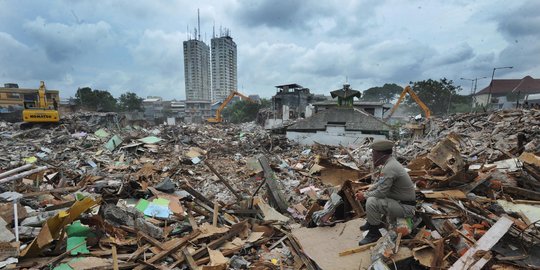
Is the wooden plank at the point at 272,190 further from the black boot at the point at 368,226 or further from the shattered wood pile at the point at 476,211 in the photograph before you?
the shattered wood pile at the point at 476,211

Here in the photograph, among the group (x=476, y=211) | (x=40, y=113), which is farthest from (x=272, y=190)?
(x=40, y=113)

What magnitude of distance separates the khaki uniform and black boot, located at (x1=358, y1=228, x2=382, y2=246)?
0.15 meters

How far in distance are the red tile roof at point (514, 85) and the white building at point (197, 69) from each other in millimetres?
67811

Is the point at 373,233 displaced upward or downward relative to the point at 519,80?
downward

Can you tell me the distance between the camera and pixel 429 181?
212 inches

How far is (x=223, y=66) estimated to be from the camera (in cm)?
7419

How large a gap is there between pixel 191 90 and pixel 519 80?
77464mm

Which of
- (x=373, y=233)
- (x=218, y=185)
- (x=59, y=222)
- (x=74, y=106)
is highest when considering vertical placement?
(x=74, y=106)

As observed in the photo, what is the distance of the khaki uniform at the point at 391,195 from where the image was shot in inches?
145

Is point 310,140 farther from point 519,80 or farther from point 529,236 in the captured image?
point 519,80

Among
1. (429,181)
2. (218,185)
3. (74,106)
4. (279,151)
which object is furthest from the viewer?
(74,106)

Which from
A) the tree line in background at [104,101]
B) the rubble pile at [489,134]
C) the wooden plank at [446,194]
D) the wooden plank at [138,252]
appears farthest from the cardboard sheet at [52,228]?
the tree line in background at [104,101]

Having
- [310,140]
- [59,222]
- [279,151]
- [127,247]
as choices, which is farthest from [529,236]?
[310,140]

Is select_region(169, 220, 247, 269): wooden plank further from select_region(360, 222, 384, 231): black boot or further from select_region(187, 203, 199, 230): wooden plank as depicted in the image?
select_region(360, 222, 384, 231): black boot
